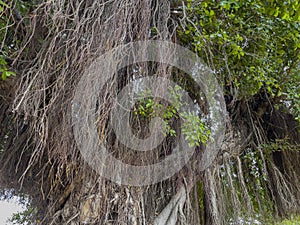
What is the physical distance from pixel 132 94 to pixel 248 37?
2.99 feet

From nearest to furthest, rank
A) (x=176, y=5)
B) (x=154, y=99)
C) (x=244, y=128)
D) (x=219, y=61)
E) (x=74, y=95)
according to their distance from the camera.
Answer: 1. (x=74, y=95)
2. (x=154, y=99)
3. (x=176, y=5)
4. (x=219, y=61)
5. (x=244, y=128)

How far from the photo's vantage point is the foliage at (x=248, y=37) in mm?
1452

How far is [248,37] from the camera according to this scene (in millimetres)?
1635

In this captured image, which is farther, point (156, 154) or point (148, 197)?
point (148, 197)

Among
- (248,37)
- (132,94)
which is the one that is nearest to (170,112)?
(132,94)

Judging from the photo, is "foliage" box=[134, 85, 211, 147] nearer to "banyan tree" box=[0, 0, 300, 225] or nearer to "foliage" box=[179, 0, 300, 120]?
"banyan tree" box=[0, 0, 300, 225]

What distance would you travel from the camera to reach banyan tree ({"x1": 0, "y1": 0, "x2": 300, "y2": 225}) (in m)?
1.17

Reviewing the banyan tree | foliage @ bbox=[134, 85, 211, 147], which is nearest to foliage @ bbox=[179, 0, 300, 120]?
the banyan tree

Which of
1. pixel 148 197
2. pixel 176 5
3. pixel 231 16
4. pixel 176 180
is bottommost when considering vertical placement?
pixel 148 197

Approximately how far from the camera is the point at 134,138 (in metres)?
1.42

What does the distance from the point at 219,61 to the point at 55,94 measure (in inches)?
44.2

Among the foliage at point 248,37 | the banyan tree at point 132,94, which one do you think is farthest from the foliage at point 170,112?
the foliage at point 248,37

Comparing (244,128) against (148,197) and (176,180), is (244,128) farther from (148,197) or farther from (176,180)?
(148,197)

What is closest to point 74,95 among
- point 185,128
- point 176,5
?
point 185,128
